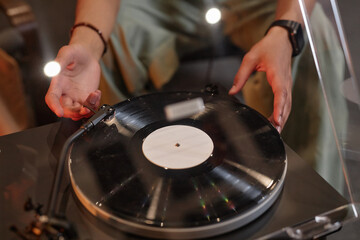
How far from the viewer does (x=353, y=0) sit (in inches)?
73.4

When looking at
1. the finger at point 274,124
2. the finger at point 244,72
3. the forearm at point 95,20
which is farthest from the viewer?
the forearm at point 95,20

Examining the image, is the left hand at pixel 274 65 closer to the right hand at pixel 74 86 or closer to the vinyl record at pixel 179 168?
the vinyl record at pixel 179 168

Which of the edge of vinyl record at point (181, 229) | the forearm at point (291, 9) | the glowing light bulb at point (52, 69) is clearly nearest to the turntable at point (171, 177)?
the edge of vinyl record at point (181, 229)

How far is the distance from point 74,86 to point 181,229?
0.46 m

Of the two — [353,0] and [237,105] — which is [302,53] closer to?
[237,105]

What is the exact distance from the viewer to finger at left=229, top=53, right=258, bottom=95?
2.89 feet

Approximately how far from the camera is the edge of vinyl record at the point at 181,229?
0.54m

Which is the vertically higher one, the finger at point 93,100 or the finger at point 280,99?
the finger at point 93,100

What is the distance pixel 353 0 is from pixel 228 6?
1105 mm

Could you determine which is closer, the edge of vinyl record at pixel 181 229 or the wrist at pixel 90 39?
the edge of vinyl record at pixel 181 229

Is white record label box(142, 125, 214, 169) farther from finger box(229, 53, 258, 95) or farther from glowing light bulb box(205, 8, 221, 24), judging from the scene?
glowing light bulb box(205, 8, 221, 24)

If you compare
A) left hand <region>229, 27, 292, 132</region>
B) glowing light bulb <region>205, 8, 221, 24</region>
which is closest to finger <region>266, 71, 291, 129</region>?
left hand <region>229, 27, 292, 132</region>

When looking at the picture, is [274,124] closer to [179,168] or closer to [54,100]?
[179,168]

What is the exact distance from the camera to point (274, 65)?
0.93 metres
